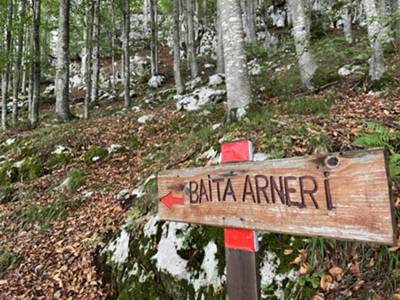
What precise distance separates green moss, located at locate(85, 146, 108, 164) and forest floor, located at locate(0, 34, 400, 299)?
0.02 meters

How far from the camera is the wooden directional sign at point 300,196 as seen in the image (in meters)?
1.09

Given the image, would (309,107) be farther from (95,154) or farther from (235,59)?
(95,154)

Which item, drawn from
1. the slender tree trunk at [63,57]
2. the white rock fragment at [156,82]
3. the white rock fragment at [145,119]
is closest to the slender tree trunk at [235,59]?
the white rock fragment at [145,119]

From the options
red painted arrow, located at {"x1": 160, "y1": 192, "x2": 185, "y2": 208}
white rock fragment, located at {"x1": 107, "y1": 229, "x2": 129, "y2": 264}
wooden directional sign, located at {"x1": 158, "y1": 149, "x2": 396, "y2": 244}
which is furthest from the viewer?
white rock fragment, located at {"x1": 107, "y1": 229, "x2": 129, "y2": 264}

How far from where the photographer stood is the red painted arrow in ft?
6.16

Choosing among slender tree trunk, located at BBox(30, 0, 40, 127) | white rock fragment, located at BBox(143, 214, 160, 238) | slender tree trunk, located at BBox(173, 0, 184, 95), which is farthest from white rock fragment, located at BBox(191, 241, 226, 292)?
slender tree trunk, located at BBox(30, 0, 40, 127)

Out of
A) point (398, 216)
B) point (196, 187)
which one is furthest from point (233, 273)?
point (398, 216)

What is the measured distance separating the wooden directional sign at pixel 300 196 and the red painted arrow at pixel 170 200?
0.5 inches

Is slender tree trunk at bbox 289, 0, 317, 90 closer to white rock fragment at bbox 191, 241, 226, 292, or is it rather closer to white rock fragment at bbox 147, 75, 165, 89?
white rock fragment at bbox 191, 241, 226, 292

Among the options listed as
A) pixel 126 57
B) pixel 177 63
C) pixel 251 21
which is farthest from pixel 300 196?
pixel 251 21

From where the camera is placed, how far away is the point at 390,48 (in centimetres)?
884

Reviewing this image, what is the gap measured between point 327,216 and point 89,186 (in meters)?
5.31

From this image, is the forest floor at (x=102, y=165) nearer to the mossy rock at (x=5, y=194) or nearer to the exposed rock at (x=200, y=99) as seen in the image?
the mossy rock at (x=5, y=194)

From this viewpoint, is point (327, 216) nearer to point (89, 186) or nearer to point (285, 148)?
point (285, 148)
